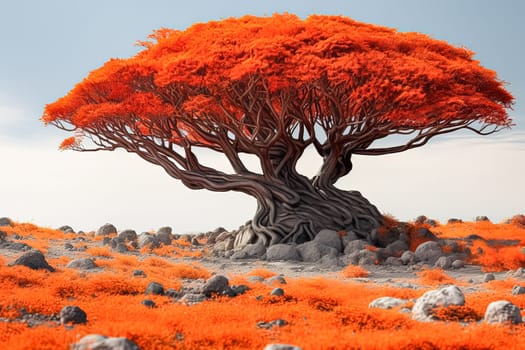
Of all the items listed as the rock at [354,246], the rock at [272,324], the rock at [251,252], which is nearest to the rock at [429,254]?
the rock at [354,246]

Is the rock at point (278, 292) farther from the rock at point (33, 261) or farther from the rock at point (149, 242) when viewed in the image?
the rock at point (149, 242)

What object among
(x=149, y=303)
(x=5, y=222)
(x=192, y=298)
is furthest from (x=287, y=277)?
(x=5, y=222)

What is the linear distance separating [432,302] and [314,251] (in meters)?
9.89

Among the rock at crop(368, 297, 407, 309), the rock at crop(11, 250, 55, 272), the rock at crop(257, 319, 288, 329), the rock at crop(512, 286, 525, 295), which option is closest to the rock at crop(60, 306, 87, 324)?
the rock at crop(257, 319, 288, 329)

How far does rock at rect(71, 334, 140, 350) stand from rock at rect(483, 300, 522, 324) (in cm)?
591

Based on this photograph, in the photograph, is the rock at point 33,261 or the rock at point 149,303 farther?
the rock at point 33,261

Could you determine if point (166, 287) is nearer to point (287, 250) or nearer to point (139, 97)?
point (287, 250)

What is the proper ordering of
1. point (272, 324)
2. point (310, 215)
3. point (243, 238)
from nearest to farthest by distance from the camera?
point (272, 324) < point (310, 215) < point (243, 238)

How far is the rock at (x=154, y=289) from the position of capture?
12398 millimetres

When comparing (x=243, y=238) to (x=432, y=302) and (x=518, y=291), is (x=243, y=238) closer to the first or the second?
(x=518, y=291)

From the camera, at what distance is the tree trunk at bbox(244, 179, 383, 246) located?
22.5 metres

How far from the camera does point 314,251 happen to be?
66.8 feet

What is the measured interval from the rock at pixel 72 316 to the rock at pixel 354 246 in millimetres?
12511

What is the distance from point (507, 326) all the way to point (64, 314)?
7048 millimetres
